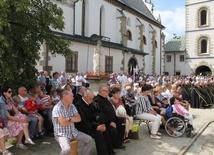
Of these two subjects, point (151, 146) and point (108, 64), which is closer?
point (151, 146)

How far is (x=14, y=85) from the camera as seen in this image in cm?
Result: 664

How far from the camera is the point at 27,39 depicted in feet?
22.1

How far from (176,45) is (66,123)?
146 feet

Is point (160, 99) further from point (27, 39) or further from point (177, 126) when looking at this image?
point (27, 39)

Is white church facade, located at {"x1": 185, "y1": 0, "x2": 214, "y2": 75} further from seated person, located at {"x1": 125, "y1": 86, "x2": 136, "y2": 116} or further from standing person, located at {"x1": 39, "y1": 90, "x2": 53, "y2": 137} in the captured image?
standing person, located at {"x1": 39, "y1": 90, "x2": 53, "y2": 137}

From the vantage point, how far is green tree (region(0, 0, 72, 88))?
234 inches

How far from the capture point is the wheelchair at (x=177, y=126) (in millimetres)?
7346

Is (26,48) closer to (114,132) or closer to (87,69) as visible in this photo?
(114,132)

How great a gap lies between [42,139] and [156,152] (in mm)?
2972

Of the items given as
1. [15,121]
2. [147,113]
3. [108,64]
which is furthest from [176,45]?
[15,121]

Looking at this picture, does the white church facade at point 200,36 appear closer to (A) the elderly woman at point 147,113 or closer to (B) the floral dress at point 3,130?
(A) the elderly woman at point 147,113

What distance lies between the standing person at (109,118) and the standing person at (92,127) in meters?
0.25

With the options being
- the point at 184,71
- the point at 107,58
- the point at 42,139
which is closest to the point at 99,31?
the point at 107,58

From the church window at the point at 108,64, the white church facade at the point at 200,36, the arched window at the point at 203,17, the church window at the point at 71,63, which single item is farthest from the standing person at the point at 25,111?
the arched window at the point at 203,17
